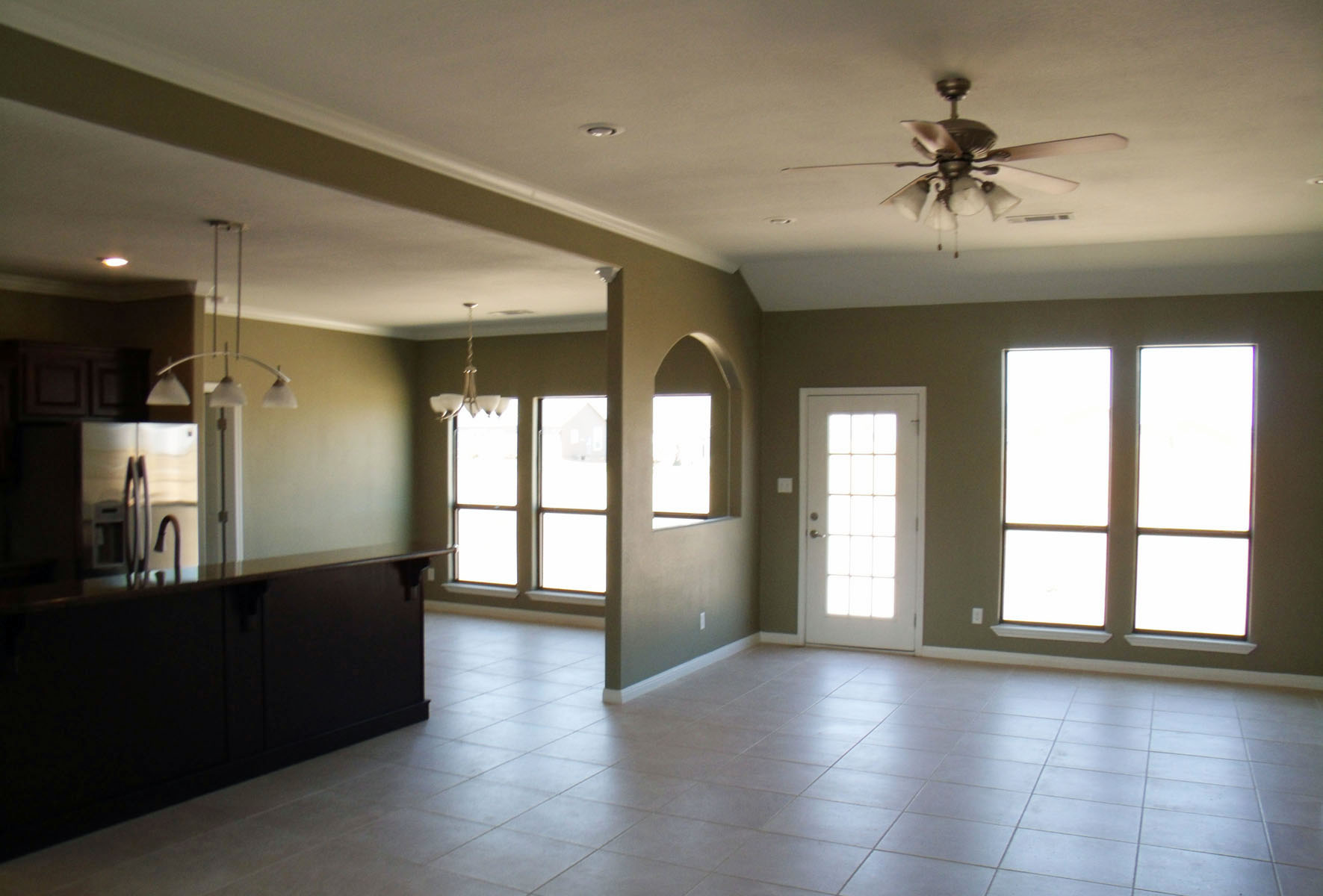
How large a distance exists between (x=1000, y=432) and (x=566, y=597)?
12.8 ft

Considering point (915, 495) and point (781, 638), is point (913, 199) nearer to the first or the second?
point (915, 495)

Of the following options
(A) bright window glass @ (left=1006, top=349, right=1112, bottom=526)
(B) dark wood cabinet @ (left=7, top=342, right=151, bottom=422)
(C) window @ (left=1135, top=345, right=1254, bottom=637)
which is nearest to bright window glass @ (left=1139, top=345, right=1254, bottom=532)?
(C) window @ (left=1135, top=345, right=1254, bottom=637)

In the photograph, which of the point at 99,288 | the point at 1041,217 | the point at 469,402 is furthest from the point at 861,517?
the point at 99,288

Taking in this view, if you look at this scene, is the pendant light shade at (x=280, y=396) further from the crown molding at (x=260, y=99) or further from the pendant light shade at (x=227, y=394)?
the crown molding at (x=260, y=99)

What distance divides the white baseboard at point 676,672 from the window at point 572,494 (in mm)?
1682

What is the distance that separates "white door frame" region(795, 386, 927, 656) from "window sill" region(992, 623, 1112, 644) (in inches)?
22.3

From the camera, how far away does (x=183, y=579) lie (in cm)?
429

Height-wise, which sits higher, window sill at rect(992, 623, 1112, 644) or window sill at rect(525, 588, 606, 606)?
window sill at rect(992, 623, 1112, 644)

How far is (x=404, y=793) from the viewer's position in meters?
4.39

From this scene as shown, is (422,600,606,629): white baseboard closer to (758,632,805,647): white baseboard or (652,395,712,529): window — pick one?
(652,395,712,529): window

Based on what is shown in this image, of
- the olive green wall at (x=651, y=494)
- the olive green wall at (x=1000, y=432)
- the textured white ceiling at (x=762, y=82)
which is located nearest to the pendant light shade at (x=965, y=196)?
the textured white ceiling at (x=762, y=82)

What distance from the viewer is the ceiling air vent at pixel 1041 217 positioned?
5520 millimetres

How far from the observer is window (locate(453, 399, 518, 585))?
918cm

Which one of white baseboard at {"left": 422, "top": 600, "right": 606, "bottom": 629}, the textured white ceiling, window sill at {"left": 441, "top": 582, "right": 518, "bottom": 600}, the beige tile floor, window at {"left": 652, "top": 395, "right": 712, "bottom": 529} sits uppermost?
the textured white ceiling
